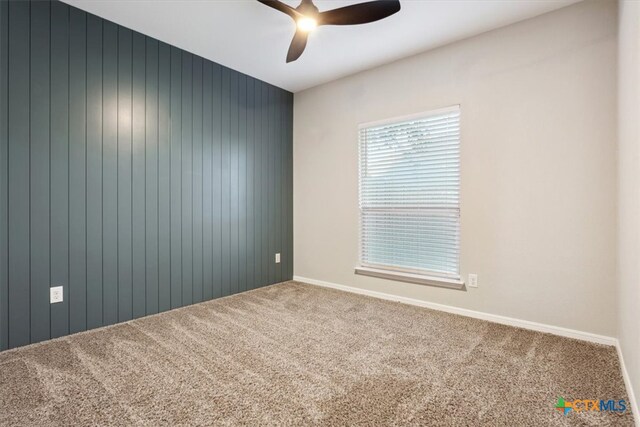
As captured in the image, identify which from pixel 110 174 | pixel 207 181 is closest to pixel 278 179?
pixel 207 181

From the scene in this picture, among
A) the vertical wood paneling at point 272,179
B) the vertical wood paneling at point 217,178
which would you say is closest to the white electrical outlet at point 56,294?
the vertical wood paneling at point 217,178

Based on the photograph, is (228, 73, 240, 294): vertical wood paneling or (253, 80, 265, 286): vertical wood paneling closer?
(228, 73, 240, 294): vertical wood paneling

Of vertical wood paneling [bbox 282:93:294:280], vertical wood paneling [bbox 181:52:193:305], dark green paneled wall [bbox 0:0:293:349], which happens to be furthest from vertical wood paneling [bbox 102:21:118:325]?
vertical wood paneling [bbox 282:93:294:280]

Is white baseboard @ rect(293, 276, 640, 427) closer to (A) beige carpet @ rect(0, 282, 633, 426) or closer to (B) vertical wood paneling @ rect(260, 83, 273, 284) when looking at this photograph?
(A) beige carpet @ rect(0, 282, 633, 426)

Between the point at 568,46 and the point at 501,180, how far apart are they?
1083 mm

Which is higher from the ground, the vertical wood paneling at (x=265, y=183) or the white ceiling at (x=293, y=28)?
the white ceiling at (x=293, y=28)

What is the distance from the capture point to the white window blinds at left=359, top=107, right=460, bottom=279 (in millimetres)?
3055

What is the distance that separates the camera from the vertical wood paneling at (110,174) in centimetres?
267

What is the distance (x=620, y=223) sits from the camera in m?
2.09

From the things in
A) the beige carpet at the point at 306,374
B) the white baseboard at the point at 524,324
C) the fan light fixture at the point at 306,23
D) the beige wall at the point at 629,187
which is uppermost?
the fan light fixture at the point at 306,23

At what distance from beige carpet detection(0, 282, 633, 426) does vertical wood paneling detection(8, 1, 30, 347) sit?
248mm

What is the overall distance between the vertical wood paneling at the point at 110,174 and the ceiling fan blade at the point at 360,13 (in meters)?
1.81

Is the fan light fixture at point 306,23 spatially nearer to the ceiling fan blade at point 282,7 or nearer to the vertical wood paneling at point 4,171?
the ceiling fan blade at point 282,7

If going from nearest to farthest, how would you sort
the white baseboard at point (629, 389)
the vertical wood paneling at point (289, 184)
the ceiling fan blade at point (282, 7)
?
the white baseboard at point (629, 389)
the ceiling fan blade at point (282, 7)
the vertical wood paneling at point (289, 184)
